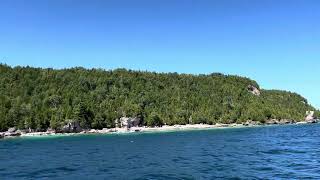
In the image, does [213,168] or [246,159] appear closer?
[213,168]

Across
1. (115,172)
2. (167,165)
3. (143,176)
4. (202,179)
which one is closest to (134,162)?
(167,165)

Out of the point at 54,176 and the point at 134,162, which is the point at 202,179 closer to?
the point at 54,176

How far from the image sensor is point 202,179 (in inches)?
1837

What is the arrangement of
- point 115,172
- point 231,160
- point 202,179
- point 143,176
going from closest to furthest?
point 202,179
point 143,176
point 115,172
point 231,160

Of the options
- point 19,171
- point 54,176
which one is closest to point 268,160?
point 54,176

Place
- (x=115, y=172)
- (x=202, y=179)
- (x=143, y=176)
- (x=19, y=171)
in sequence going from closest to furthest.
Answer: (x=202, y=179)
(x=143, y=176)
(x=115, y=172)
(x=19, y=171)

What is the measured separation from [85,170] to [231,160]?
18.7 m

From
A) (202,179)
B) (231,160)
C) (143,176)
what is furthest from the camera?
(231,160)

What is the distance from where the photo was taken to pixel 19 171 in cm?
5875

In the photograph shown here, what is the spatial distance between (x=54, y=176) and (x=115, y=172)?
6.57 metres

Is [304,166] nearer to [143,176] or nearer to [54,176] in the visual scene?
[143,176]

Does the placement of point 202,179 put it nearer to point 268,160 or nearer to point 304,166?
point 304,166

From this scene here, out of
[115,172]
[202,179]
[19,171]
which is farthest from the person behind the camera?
[19,171]

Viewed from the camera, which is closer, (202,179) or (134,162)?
(202,179)
